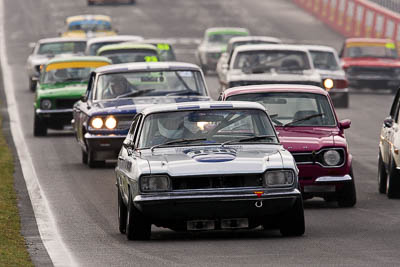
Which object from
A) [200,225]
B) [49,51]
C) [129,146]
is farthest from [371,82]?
[200,225]

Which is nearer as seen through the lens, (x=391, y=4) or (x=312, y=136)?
(x=312, y=136)

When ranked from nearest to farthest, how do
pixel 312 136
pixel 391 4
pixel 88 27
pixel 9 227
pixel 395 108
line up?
1. pixel 9 227
2. pixel 312 136
3. pixel 395 108
4. pixel 88 27
5. pixel 391 4

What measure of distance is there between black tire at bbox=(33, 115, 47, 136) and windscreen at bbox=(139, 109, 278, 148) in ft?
Result: 43.2

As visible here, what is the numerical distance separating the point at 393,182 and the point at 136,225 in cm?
471

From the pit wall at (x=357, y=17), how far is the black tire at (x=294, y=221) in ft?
115

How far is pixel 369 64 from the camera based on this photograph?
121 ft

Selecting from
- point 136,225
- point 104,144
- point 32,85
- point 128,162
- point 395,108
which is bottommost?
point 32,85

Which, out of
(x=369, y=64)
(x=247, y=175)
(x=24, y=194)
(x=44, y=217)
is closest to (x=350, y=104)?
(x=369, y=64)

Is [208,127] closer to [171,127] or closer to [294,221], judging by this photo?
[171,127]

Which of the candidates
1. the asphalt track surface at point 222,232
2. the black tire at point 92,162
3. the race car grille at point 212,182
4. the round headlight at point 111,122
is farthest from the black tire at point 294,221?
the black tire at point 92,162

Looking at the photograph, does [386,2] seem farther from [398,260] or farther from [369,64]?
[398,260]

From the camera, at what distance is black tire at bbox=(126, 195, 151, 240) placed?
458 inches

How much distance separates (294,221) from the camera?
1179 cm

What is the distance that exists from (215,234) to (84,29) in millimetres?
35644
